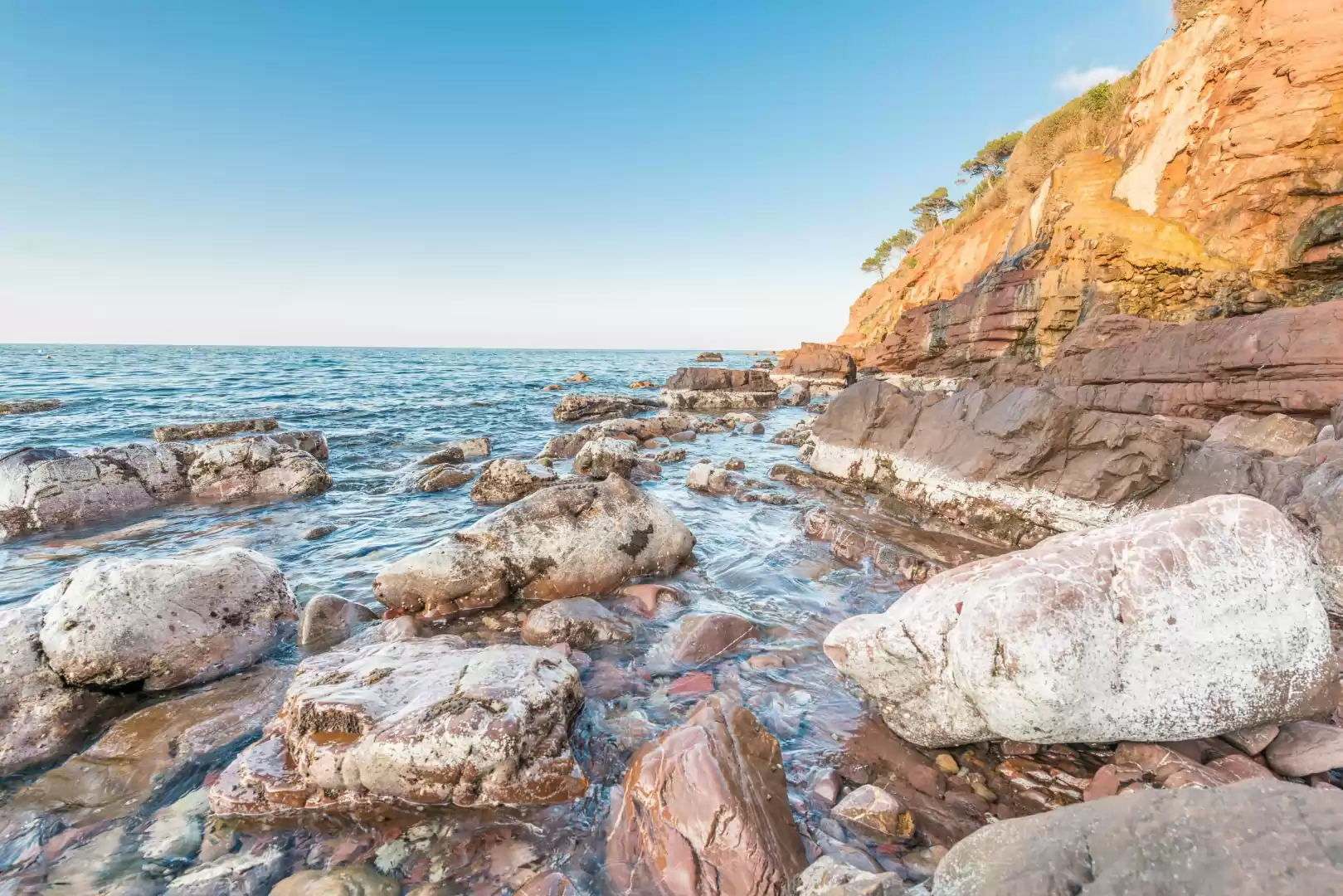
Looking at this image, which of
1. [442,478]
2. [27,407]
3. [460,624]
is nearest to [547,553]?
[460,624]

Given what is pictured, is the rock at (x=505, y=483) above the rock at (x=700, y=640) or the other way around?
above

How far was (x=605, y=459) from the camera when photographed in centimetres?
1180

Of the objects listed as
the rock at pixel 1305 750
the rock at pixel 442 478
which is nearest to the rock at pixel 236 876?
the rock at pixel 1305 750

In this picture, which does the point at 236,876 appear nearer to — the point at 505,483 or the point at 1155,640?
the point at 1155,640

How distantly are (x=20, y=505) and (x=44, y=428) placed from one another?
12.3 metres

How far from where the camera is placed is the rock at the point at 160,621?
3920 mm

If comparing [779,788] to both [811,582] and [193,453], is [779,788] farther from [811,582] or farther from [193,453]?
[193,453]

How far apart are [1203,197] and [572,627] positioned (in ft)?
70.8

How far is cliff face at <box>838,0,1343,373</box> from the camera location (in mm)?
12867

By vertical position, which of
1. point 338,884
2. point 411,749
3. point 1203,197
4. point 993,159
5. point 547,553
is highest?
point 993,159

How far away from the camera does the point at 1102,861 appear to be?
1.65 m

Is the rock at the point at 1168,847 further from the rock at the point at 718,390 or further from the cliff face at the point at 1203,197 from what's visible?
the rock at the point at 718,390

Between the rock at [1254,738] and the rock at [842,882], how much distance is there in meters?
2.53

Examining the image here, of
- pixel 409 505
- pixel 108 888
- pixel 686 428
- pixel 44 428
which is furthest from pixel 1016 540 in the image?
pixel 44 428
